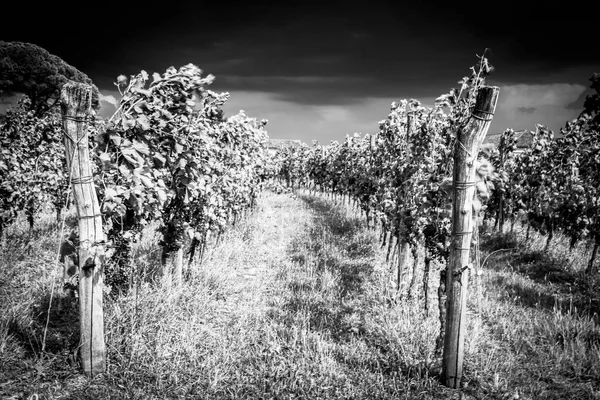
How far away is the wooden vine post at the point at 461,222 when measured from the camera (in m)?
2.73

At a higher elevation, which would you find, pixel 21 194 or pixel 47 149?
pixel 47 149

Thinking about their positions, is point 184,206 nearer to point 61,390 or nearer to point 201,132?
point 201,132

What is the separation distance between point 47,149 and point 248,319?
9.35 m

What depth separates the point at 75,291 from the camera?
3.25 meters

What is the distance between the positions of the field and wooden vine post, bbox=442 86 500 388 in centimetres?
38

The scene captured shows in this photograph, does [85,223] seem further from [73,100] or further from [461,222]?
[461,222]

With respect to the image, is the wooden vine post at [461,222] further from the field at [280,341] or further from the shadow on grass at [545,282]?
the shadow on grass at [545,282]

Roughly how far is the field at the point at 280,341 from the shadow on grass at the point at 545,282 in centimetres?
7

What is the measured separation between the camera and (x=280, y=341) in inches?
146

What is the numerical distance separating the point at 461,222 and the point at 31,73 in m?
38.6

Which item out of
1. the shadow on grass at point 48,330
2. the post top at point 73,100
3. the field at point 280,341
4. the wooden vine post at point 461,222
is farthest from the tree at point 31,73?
the wooden vine post at point 461,222

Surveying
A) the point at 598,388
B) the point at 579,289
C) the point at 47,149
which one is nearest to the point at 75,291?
the point at 598,388

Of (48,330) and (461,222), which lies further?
(48,330)

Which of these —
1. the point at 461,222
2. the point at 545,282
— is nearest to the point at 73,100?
the point at 461,222
